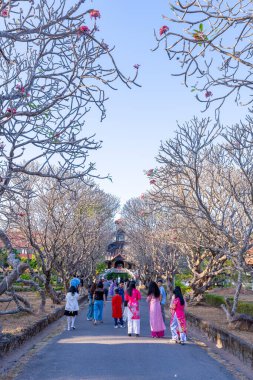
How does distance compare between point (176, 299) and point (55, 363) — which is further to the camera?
point (176, 299)

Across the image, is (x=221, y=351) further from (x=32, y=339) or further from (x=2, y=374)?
(x=2, y=374)

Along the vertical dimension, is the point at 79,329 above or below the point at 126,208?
below

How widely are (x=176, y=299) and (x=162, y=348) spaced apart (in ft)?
6.52

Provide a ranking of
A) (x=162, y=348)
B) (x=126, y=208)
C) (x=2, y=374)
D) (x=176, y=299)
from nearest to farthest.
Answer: (x=2, y=374) → (x=162, y=348) → (x=176, y=299) → (x=126, y=208)

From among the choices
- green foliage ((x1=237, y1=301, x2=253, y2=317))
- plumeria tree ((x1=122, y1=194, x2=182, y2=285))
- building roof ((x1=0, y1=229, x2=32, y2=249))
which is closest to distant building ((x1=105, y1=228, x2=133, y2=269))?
plumeria tree ((x1=122, y1=194, x2=182, y2=285))

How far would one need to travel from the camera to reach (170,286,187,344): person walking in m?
13.7

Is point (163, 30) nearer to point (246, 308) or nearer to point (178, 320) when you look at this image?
point (178, 320)

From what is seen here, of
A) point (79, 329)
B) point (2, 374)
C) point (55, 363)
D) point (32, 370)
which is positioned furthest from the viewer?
point (79, 329)

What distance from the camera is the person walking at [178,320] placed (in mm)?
13675

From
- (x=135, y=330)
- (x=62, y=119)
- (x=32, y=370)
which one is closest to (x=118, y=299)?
(x=135, y=330)

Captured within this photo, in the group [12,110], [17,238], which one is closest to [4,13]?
[12,110]

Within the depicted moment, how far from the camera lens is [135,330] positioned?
49.6ft

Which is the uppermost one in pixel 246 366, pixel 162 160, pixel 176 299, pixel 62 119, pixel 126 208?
pixel 126 208

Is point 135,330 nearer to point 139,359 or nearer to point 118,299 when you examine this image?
point 118,299
